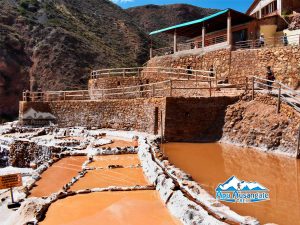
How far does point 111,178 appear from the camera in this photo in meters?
10.6

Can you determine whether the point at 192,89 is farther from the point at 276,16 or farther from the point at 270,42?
the point at 276,16

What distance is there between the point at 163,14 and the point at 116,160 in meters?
73.7

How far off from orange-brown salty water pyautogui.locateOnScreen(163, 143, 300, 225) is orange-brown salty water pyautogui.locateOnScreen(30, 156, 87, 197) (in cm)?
348

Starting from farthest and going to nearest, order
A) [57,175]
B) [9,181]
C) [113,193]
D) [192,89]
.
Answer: [192,89] < [57,175] < [113,193] < [9,181]

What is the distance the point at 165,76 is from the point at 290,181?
17.4 m

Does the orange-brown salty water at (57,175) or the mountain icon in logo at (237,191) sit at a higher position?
the mountain icon in logo at (237,191)

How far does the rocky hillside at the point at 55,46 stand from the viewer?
1791 inches

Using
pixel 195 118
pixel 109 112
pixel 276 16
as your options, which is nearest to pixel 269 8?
pixel 276 16

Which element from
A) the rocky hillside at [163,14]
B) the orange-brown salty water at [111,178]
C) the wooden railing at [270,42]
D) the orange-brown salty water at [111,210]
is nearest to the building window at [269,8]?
the wooden railing at [270,42]

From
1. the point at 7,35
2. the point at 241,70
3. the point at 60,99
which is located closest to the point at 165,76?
the point at 241,70

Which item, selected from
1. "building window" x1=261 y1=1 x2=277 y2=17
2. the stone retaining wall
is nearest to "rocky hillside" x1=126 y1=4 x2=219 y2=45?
"building window" x1=261 y1=1 x2=277 y2=17

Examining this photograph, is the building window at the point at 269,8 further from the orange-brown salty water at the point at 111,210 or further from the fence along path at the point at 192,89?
the orange-brown salty water at the point at 111,210

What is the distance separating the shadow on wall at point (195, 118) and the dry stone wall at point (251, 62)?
2.14 meters

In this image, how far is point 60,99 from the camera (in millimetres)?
26594
